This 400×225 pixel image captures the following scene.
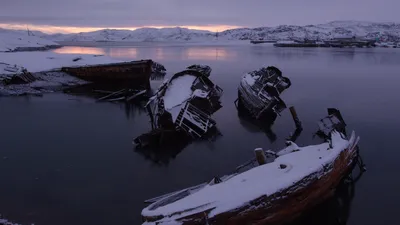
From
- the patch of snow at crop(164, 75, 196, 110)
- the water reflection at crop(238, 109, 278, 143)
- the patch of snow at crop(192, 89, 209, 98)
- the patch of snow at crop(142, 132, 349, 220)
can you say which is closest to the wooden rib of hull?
the patch of snow at crop(142, 132, 349, 220)

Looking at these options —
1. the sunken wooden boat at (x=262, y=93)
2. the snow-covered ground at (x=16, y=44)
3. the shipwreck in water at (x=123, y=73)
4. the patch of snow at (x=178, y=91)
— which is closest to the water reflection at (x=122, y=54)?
the snow-covered ground at (x=16, y=44)

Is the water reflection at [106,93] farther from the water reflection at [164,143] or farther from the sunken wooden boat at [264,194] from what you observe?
the sunken wooden boat at [264,194]

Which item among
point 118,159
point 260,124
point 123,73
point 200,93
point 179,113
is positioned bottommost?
point 118,159

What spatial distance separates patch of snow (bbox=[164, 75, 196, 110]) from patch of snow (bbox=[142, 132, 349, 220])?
29.5 ft

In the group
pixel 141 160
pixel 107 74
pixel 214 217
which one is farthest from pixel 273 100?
pixel 107 74

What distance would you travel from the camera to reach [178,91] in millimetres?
20391

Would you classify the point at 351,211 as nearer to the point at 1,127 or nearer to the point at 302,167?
the point at 302,167

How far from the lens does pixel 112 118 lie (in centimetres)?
2245

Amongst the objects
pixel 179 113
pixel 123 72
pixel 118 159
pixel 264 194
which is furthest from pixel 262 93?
pixel 123 72

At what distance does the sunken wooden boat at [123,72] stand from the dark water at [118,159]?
684 centimetres

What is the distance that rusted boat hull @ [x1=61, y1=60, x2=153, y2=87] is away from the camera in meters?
32.8

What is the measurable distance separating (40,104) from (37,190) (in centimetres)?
1674

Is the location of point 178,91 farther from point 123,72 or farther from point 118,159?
point 123,72

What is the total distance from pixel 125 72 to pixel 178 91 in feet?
48.8
